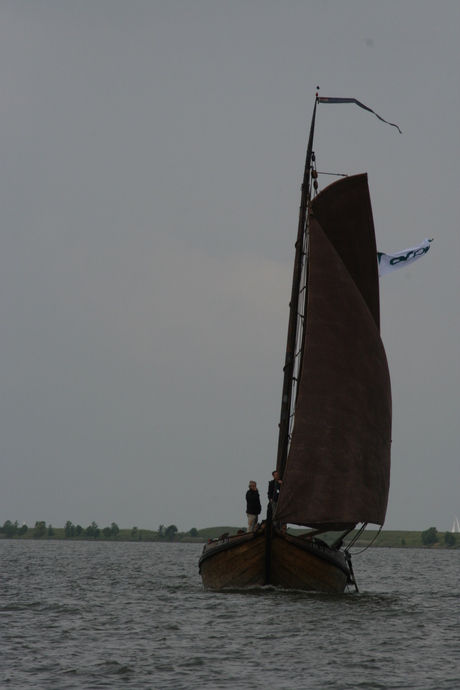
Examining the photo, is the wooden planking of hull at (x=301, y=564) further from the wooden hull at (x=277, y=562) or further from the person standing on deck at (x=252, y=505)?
the person standing on deck at (x=252, y=505)

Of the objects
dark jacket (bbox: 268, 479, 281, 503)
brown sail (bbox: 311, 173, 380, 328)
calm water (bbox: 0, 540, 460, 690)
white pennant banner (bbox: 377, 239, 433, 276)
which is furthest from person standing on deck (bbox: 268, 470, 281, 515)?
white pennant banner (bbox: 377, 239, 433, 276)

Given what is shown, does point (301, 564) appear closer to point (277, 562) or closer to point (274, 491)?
point (277, 562)

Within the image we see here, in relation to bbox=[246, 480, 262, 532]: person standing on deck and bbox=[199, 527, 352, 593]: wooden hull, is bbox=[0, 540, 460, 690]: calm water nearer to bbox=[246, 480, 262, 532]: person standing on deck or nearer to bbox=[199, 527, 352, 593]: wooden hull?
bbox=[199, 527, 352, 593]: wooden hull

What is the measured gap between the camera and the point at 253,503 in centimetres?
2656

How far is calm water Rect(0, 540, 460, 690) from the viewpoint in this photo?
14.4 meters

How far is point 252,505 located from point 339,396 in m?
4.18

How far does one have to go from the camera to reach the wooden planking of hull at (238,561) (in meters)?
24.1

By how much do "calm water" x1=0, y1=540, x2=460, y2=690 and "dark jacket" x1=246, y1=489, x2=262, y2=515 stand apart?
8.21ft

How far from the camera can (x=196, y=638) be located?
60.6ft

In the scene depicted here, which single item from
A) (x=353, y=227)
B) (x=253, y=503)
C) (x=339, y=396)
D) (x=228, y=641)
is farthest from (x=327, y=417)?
(x=228, y=641)

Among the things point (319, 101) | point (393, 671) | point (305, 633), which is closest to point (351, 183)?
point (319, 101)

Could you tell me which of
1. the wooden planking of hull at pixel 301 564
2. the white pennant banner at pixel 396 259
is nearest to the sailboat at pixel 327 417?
the wooden planking of hull at pixel 301 564

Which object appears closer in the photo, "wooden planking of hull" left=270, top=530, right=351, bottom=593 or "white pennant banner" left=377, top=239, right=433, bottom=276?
"wooden planking of hull" left=270, top=530, right=351, bottom=593

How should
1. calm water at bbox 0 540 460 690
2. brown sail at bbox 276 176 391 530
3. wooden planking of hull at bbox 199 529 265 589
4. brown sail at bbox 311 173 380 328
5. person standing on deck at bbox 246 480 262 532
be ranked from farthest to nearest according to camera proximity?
brown sail at bbox 311 173 380 328 < person standing on deck at bbox 246 480 262 532 < brown sail at bbox 276 176 391 530 < wooden planking of hull at bbox 199 529 265 589 < calm water at bbox 0 540 460 690
